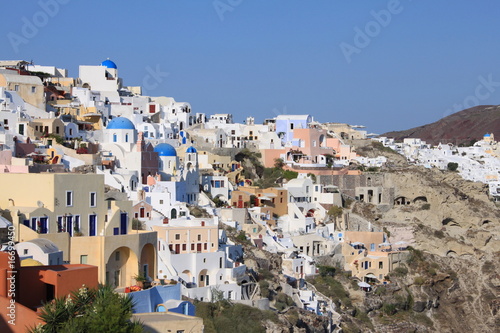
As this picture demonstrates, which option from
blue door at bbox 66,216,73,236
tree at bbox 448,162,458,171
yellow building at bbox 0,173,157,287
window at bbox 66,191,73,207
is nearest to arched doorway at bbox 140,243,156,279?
yellow building at bbox 0,173,157,287

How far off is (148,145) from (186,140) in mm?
11207

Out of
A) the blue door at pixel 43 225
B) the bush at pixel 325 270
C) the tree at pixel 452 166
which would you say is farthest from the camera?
the tree at pixel 452 166

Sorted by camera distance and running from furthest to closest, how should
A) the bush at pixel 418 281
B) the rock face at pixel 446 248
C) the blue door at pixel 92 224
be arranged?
the bush at pixel 418 281 < the rock face at pixel 446 248 < the blue door at pixel 92 224

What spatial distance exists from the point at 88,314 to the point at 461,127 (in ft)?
504

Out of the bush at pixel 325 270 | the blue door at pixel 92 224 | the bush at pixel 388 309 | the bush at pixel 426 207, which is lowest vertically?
the bush at pixel 388 309

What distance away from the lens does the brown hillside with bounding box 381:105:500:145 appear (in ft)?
541

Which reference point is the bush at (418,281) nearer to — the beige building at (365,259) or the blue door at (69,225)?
the beige building at (365,259)

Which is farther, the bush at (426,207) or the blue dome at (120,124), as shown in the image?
the bush at (426,207)

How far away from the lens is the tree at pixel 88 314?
75.2 ft

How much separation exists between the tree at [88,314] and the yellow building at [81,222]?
26.9 feet

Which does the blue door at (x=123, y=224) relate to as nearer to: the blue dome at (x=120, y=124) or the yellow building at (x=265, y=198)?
the blue dome at (x=120, y=124)

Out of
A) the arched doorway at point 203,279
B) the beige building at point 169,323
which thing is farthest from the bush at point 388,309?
the beige building at point 169,323

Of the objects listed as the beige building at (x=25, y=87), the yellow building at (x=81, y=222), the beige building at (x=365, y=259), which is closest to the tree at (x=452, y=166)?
the beige building at (x=365, y=259)

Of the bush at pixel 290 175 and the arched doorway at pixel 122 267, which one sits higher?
the bush at pixel 290 175
